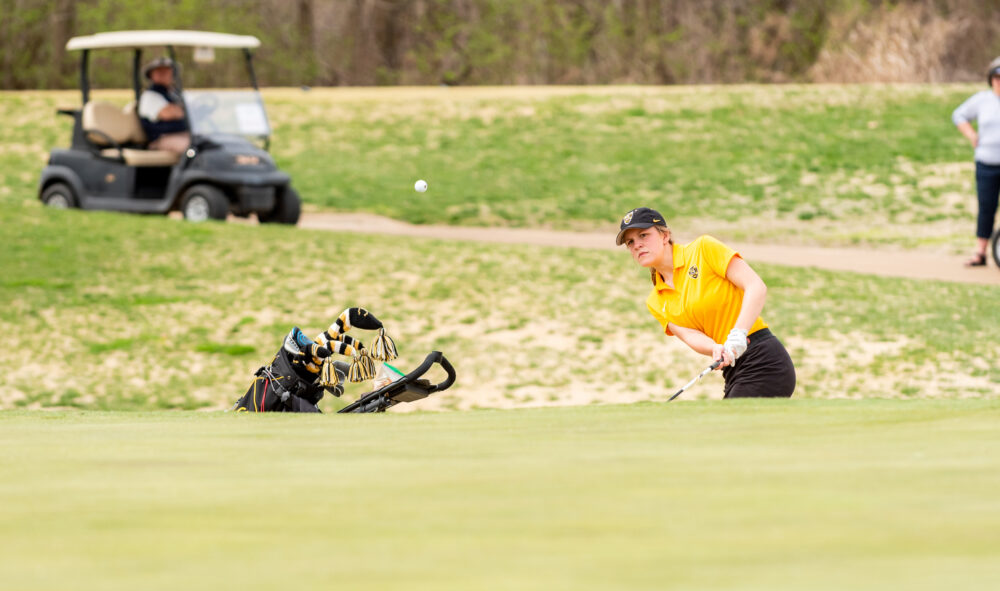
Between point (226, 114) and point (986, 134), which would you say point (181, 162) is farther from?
point (986, 134)

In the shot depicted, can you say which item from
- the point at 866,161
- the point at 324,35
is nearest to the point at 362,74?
the point at 324,35

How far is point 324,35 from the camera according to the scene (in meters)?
46.3

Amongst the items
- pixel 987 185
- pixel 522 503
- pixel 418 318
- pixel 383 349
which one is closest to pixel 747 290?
pixel 383 349

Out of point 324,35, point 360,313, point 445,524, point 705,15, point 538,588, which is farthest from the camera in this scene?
point 324,35

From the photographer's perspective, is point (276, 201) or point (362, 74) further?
point (362, 74)

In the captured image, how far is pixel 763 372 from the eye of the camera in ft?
21.9

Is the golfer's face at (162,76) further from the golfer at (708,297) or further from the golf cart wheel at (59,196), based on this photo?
the golfer at (708,297)

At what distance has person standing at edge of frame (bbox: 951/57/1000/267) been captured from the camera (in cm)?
1462

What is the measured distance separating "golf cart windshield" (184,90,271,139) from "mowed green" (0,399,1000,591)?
13.9 m

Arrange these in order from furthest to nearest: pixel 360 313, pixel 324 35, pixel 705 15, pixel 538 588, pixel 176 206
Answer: pixel 324 35 < pixel 705 15 < pixel 176 206 < pixel 360 313 < pixel 538 588

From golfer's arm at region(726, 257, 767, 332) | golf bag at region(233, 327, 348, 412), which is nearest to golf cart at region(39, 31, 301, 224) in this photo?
golf bag at region(233, 327, 348, 412)

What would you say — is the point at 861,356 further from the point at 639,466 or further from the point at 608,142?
the point at 608,142

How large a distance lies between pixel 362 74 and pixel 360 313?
40490 mm

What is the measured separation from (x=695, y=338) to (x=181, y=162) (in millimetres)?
12535
